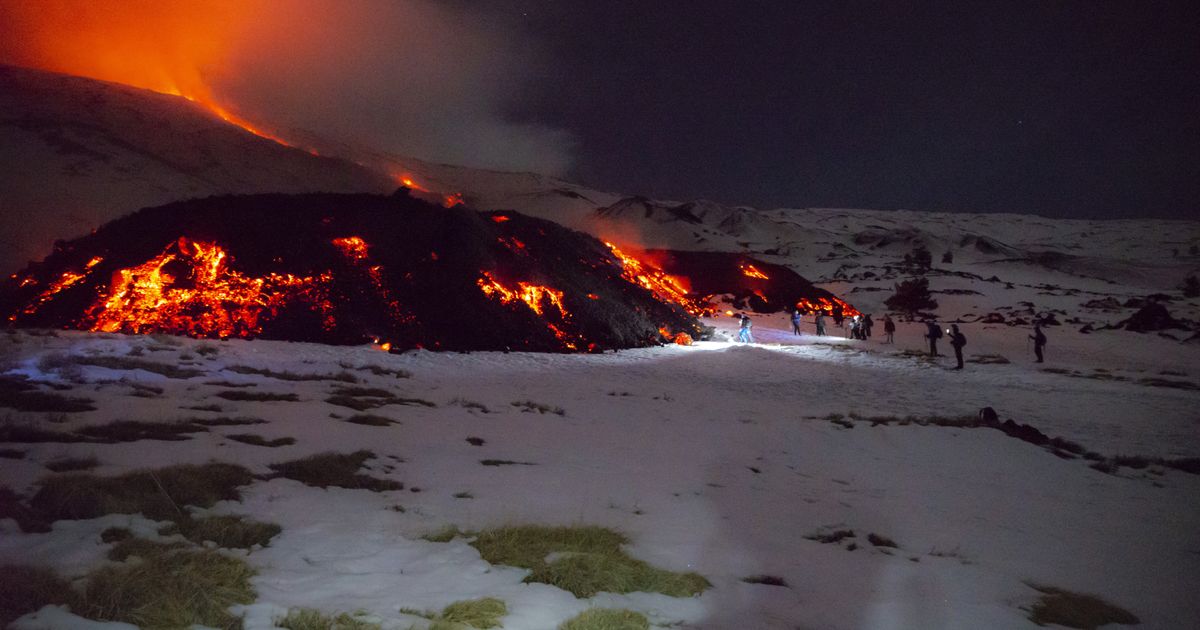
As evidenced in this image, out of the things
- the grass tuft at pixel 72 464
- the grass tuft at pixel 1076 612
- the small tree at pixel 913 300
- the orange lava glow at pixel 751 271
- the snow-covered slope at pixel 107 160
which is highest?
the snow-covered slope at pixel 107 160

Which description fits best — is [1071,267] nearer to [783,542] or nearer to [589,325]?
[589,325]

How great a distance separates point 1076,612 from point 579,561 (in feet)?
13.8

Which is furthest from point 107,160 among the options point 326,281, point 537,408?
point 537,408

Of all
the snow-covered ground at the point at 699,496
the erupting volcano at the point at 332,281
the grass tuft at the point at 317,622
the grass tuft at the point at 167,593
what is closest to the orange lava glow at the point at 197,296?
the erupting volcano at the point at 332,281

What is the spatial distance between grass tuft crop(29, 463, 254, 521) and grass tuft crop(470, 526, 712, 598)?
2713 millimetres

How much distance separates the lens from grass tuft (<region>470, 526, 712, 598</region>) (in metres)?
4.43

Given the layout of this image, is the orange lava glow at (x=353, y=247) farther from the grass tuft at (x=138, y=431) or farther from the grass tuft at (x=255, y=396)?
the grass tuft at (x=138, y=431)

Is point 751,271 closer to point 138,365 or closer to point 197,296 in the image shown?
point 197,296

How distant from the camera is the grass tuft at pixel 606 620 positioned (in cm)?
374

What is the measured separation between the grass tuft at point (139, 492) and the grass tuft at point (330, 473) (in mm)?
589

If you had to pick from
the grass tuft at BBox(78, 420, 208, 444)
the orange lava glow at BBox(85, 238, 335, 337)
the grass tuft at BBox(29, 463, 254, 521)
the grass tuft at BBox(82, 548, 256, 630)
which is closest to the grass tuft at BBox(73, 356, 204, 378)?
the grass tuft at BBox(78, 420, 208, 444)

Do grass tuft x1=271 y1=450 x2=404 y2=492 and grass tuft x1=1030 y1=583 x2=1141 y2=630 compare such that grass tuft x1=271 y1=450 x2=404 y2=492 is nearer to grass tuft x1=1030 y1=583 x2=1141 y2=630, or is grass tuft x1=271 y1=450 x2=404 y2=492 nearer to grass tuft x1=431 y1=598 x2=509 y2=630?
grass tuft x1=431 y1=598 x2=509 y2=630

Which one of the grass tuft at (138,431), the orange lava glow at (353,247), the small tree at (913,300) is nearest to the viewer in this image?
the grass tuft at (138,431)

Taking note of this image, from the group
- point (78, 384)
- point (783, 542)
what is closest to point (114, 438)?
point (78, 384)
